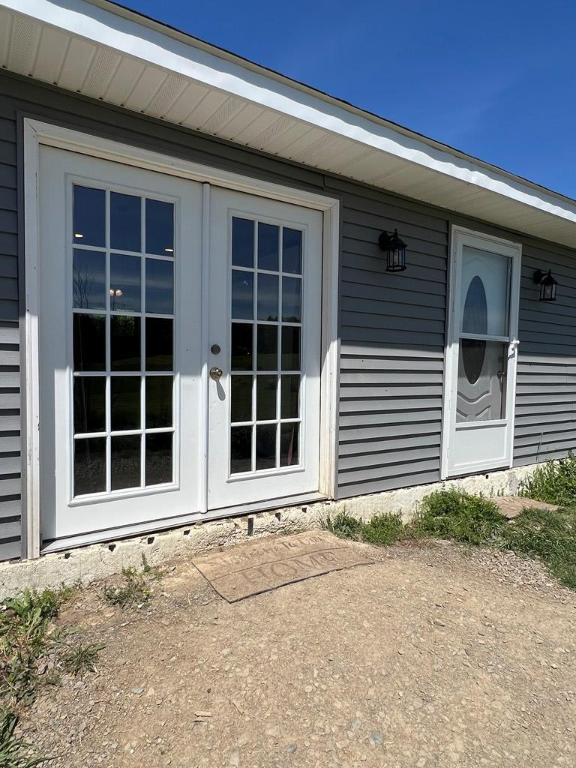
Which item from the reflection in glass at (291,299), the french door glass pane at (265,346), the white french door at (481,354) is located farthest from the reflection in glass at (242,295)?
the white french door at (481,354)

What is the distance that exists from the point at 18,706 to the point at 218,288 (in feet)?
7.08

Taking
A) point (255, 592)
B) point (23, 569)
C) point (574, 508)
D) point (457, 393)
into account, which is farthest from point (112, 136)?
point (574, 508)

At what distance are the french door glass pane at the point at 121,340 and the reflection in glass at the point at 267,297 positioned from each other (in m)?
0.60

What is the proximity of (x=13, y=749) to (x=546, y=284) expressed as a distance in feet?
16.5

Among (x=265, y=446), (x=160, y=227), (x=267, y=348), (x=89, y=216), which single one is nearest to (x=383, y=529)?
(x=265, y=446)

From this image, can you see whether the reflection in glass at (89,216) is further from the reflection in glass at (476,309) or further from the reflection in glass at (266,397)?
the reflection in glass at (476,309)

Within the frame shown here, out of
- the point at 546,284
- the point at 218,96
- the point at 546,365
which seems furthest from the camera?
the point at 546,365

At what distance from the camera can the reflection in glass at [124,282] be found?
98.3 inches

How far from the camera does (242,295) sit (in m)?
2.96

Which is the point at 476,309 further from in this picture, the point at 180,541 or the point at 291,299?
the point at 180,541

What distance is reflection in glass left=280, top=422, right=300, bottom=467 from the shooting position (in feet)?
10.5

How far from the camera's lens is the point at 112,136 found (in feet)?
7.80

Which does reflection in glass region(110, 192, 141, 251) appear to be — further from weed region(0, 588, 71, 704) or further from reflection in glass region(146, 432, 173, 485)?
weed region(0, 588, 71, 704)

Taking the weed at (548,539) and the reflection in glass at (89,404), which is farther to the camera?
the weed at (548,539)
